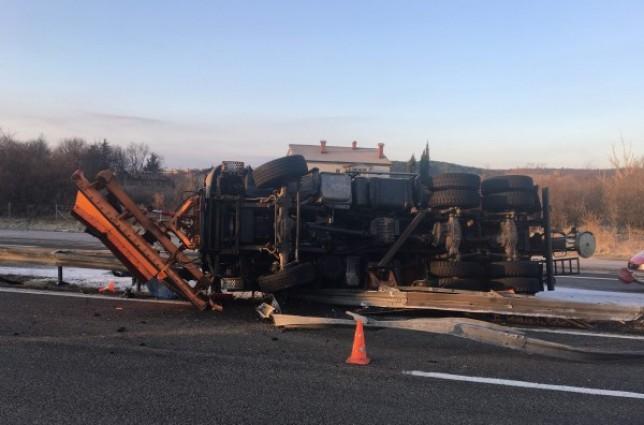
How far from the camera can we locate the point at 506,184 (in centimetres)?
788

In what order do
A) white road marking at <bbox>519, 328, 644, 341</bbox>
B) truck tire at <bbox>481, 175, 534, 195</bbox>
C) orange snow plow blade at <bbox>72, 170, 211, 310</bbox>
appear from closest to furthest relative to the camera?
white road marking at <bbox>519, 328, 644, 341</bbox>, orange snow plow blade at <bbox>72, 170, 211, 310</bbox>, truck tire at <bbox>481, 175, 534, 195</bbox>

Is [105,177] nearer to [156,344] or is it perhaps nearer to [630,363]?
[156,344]

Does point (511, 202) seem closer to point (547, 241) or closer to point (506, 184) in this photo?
point (506, 184)

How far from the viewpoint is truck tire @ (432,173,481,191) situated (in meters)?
7.75

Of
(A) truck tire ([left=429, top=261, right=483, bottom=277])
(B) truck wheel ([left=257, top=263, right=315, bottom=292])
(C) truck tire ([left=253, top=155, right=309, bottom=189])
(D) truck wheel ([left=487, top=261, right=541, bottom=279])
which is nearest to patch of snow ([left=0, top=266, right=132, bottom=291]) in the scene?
(B) truck wheel ([left=257, top=263, right=315, bottom=292])

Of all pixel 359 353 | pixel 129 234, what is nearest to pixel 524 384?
pixel 359 353

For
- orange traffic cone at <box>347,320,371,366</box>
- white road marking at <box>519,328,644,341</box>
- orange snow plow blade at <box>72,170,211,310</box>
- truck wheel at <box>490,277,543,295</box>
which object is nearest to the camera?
orange traffic cone at <box>347,320,371,366</box>

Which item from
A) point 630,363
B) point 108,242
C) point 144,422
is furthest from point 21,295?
point 630,363

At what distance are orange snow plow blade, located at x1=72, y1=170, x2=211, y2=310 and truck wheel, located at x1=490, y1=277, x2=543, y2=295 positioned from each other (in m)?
3.91

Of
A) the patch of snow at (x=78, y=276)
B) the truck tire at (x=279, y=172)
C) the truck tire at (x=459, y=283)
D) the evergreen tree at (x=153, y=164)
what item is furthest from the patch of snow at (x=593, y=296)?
the evergreen tree at (x=153, y=164)

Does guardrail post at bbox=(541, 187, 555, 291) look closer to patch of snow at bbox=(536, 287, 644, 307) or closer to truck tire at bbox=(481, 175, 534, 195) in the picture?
truck tire at bbox=(481, 175, 534, 195)

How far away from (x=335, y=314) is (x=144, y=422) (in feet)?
12.7

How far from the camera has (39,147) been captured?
43719 millimetres

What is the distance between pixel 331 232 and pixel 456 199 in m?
1.80
